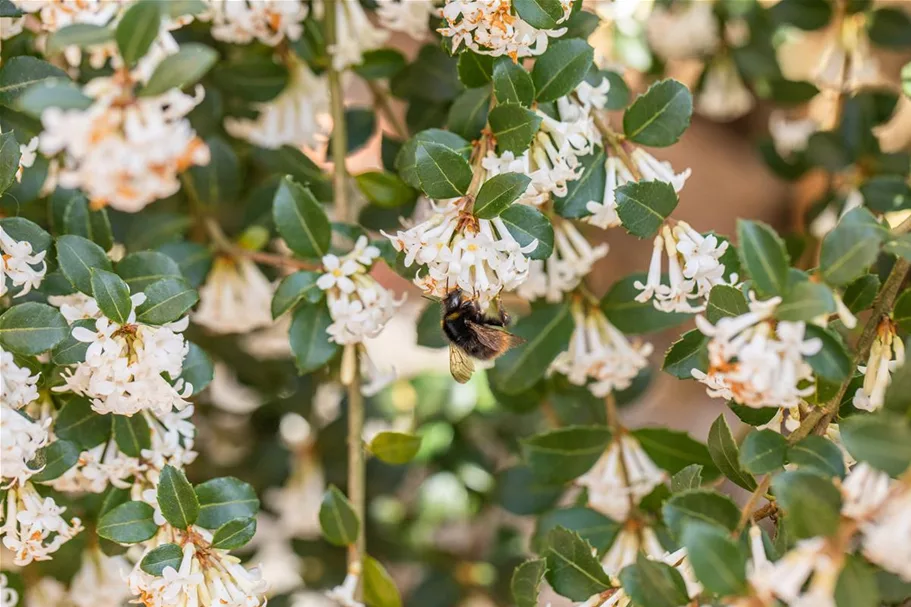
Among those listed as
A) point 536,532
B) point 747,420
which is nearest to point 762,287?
point 747,420

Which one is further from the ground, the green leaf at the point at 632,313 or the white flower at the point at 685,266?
the white flower at the point at 685,266

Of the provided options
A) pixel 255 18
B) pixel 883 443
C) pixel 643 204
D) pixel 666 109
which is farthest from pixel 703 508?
pixel 255 18

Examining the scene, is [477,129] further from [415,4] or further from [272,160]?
[272,160]

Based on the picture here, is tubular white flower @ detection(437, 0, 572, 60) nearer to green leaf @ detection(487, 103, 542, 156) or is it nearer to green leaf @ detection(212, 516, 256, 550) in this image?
green leaf @ detection(487, 103, 542, 156)

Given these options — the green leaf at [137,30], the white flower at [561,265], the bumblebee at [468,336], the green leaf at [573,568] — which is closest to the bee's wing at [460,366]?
the bumblebee at [468,336]

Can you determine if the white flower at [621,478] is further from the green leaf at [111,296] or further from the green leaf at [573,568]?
the green leaf at [111,296]

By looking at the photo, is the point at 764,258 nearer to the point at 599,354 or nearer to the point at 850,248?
the point at 850,248

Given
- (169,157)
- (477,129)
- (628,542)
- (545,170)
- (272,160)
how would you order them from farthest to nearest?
1. (272,160)
2. (628,542)
3. (477,129)
4. (545,170)
5. (169,157)
